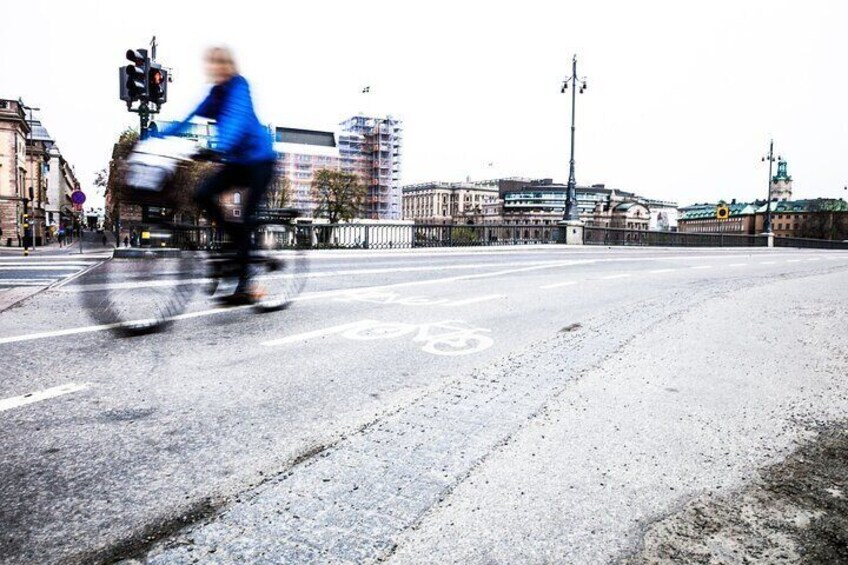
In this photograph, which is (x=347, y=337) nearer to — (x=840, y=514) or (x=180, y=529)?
(x=180, y=529)

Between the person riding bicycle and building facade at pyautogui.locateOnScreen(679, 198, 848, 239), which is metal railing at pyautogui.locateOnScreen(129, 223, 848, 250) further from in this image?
building facade at pyautogui.locateOnScreen(679, 198, 848, 239)

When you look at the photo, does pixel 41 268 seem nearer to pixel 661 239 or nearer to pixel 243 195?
pixel 243 195

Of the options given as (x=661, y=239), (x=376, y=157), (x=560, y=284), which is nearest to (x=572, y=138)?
(x=661, y=239)

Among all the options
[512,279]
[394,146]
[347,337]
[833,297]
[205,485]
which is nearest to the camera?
[205,485]

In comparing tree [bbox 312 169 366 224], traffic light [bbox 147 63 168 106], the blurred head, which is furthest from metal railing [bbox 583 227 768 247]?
tree [bbox 312 169 366 224]

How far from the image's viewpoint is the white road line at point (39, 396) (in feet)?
10.3

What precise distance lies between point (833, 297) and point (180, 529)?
10.8 metres

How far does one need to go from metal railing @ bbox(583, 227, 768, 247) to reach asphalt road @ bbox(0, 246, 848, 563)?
106ft

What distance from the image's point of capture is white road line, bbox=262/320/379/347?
4969 mm

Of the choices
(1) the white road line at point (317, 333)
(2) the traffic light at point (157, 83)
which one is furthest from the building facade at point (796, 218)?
(1) the white road line at point (317, 333)

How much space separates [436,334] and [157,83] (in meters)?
8.64

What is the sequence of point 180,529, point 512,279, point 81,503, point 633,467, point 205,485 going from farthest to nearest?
1. point 512,279
2. point 633,467
3. point 205,485
4. point 81,503
5. point 180,529

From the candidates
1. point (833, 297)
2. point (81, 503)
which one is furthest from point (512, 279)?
point (81, 503)

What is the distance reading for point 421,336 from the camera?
540 centimetres
